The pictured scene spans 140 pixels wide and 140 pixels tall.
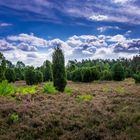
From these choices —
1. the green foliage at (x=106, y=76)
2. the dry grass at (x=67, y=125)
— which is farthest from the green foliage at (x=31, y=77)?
the dry grass at (x=67, y=125)

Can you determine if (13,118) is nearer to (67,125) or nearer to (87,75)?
(67,125)

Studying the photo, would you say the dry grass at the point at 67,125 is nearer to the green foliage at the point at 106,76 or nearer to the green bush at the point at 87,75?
the green bush at the point at 87,75

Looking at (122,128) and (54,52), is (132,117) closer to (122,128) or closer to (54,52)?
(122,128)

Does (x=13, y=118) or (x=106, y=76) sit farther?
(x=106, y=76)

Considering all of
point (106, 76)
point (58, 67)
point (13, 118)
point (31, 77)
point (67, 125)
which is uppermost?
point (58, 67)

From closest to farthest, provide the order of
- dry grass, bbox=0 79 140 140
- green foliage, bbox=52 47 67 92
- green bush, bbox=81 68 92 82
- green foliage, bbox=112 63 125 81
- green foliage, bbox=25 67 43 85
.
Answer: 1. dry grass, bbox=0 79 140 140
2. green foliage, bbox=52 47 67 92
3. green foliage, bbox=25 67 43 85
4. green foliage, bbox=112 63 125 81
5. green bush, bbox=81 68 92 82

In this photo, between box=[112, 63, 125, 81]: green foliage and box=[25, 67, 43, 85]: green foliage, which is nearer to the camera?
box=[25, 67, 43, 85]: green foliage

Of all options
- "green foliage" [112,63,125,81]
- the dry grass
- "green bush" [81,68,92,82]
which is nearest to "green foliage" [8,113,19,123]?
the dry grass

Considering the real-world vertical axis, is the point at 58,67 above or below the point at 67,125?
above

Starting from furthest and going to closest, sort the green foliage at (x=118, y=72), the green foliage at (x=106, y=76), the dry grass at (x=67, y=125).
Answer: the green foliage at (x=106, y=76), the green foliage at (x=118, y=72), the dry grass at (x=67, y=125)

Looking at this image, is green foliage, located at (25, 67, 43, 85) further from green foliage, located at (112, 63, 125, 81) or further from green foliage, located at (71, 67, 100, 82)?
green foliage, located at (112, 63, 125, 81)

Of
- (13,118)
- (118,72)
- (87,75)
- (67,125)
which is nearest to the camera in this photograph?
(67,125)

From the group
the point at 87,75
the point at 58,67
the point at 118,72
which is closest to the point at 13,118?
the point at 58,67

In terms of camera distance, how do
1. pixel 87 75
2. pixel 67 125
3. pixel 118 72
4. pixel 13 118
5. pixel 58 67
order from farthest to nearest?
pixel 87 75 → pixel 118 72 → pixel 58 67 → pixel 13 118 → pixel 67 125
